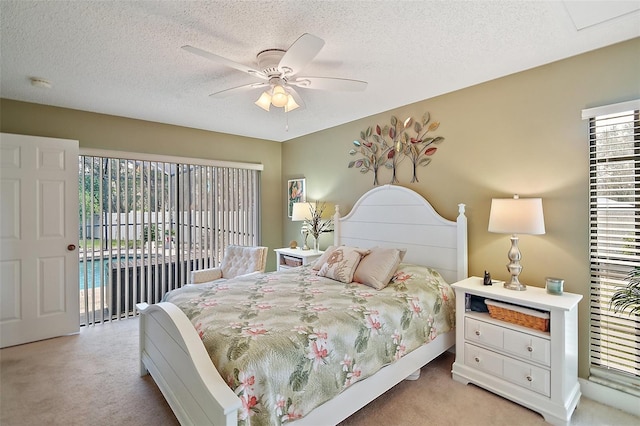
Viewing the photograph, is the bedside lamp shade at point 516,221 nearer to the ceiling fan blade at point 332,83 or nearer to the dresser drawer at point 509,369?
the dresser drawer at point 509,369

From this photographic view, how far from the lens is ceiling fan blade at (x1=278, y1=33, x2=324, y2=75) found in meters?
1.67

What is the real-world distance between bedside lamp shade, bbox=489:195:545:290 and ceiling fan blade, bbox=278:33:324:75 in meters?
1.77

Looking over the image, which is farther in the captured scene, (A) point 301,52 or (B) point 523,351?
(B) point 523,351

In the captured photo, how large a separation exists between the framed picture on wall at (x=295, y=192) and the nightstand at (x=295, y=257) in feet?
3.04

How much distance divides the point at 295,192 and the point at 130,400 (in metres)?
3.44

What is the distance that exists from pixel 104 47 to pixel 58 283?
2615 mm

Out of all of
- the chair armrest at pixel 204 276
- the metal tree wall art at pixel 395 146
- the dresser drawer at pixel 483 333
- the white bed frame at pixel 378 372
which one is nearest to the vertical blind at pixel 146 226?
the chair armrest at pixel 204 276

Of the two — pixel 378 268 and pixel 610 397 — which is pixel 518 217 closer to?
pixel 378 268

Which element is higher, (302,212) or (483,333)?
(302,212)

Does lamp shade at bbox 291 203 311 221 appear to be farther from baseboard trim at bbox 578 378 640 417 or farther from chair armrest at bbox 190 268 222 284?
baseboard trim at bbox 578 378 640 417

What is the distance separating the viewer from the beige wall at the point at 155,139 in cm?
332

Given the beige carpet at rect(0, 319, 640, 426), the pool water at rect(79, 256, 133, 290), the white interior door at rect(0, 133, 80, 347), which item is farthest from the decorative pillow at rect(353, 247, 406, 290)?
the white interior door at rect(0, 133, 80, 347)

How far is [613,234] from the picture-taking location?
216 cm

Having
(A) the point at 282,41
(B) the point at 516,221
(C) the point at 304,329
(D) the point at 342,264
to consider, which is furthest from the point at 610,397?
(A) the point at 282,41
